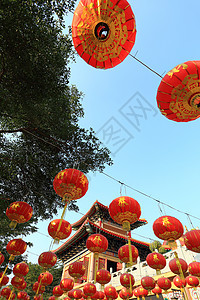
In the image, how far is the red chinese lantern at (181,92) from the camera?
2.30 metres

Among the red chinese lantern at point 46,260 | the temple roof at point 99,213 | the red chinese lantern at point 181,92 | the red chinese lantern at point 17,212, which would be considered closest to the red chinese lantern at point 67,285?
the red chinese lantern at point 46,260

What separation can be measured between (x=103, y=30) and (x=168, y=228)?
4.42 meters

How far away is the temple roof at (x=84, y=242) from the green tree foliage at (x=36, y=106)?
5.44 meters

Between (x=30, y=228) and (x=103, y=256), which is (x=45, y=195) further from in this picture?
(x=103, y=256)

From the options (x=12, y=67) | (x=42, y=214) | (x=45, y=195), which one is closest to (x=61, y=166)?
(x=45, y=195)

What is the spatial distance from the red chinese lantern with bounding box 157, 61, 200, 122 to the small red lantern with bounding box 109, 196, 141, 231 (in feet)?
7.46

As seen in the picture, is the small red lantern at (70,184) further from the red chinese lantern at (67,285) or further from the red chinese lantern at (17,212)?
the red chinese lantern at (67,285)

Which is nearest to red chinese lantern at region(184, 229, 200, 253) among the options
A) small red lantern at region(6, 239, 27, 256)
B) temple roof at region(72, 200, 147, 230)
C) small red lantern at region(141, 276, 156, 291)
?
small red lantern at region(141, 276, 156, 291)

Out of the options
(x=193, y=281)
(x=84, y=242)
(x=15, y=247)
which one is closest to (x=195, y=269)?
(x=193, y=281)

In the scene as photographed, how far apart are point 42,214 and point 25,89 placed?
211 inches

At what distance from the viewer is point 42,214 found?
7918mm

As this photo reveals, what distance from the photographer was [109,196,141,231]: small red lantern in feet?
12.9

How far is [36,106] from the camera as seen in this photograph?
599 cm

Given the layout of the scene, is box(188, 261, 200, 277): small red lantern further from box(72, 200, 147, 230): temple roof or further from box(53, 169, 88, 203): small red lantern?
box(72, 200, 147, 230): temple roof
